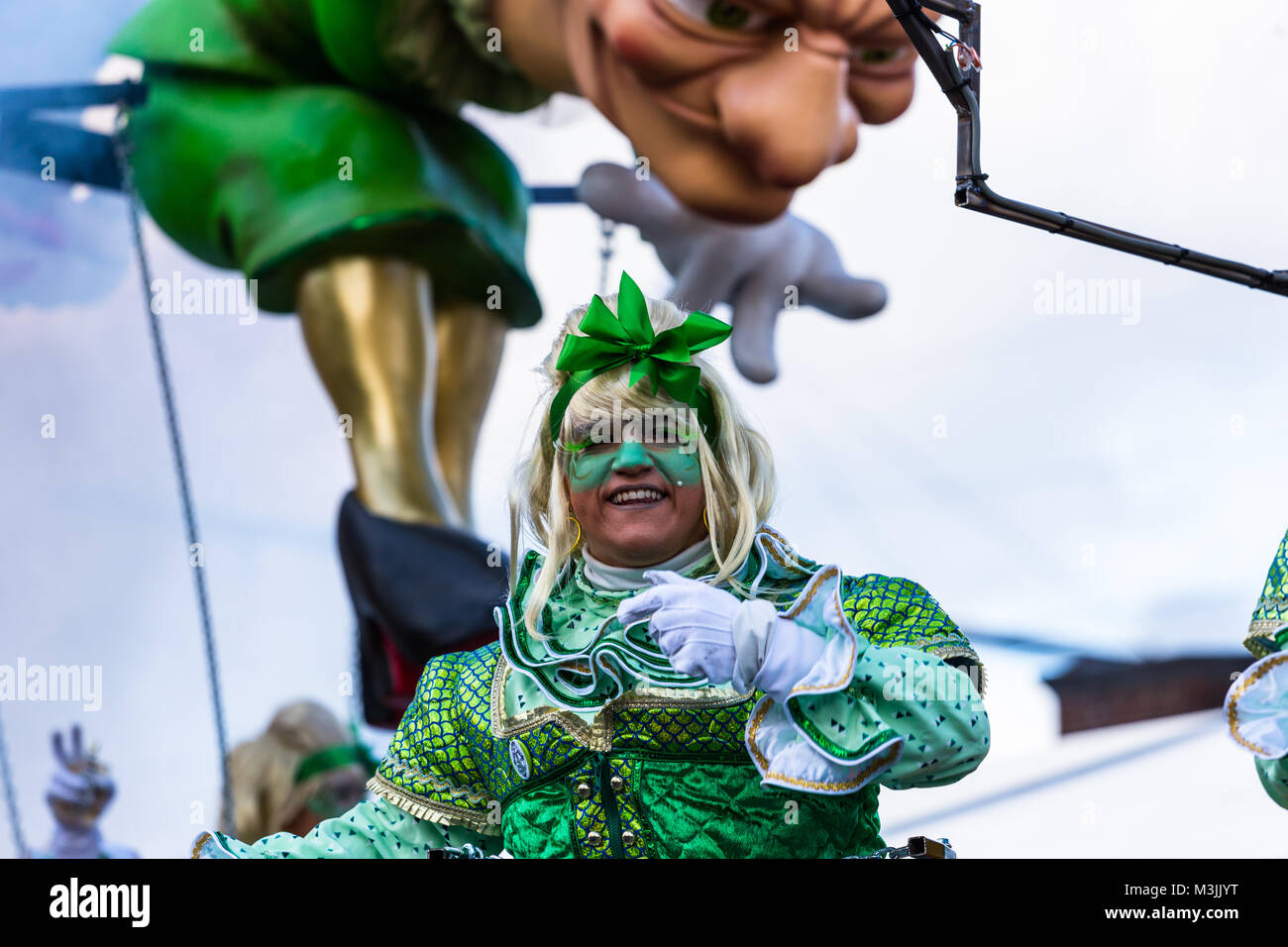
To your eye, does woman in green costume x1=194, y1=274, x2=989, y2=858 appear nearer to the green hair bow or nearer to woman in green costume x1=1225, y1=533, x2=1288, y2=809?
the green hair bow

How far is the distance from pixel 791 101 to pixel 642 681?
1.81m

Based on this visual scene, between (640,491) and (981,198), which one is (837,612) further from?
(981,198)

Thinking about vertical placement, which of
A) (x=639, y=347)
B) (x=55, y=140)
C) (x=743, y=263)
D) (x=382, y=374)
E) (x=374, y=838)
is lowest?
(x=374, y=838)

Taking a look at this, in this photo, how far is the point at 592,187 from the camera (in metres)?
3.53

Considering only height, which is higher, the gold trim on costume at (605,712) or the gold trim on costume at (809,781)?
the gold trim on costume at (605,712)

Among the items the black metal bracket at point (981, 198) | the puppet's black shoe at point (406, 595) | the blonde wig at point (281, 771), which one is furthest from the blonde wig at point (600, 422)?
the blonde wig at point (281, 771)

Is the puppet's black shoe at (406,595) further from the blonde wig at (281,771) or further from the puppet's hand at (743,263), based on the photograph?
the puppet's hand at (743,263)

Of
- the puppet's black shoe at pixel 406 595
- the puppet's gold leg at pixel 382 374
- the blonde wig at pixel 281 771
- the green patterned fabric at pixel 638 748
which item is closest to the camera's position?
the green patterned fabric at pixel 638 748

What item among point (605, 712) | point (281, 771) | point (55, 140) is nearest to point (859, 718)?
point (605, 712)

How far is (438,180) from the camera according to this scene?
3447 millimetres

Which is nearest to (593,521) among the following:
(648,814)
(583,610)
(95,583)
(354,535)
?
(583,610)

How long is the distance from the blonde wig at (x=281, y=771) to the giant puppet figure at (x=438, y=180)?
0.26 metres

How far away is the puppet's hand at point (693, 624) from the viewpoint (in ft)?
4.50

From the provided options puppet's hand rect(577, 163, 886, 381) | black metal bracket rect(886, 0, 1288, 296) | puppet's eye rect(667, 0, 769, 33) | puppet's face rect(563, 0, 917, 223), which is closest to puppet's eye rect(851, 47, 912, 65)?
puppet's face rect(563, 0, 917, 223)
